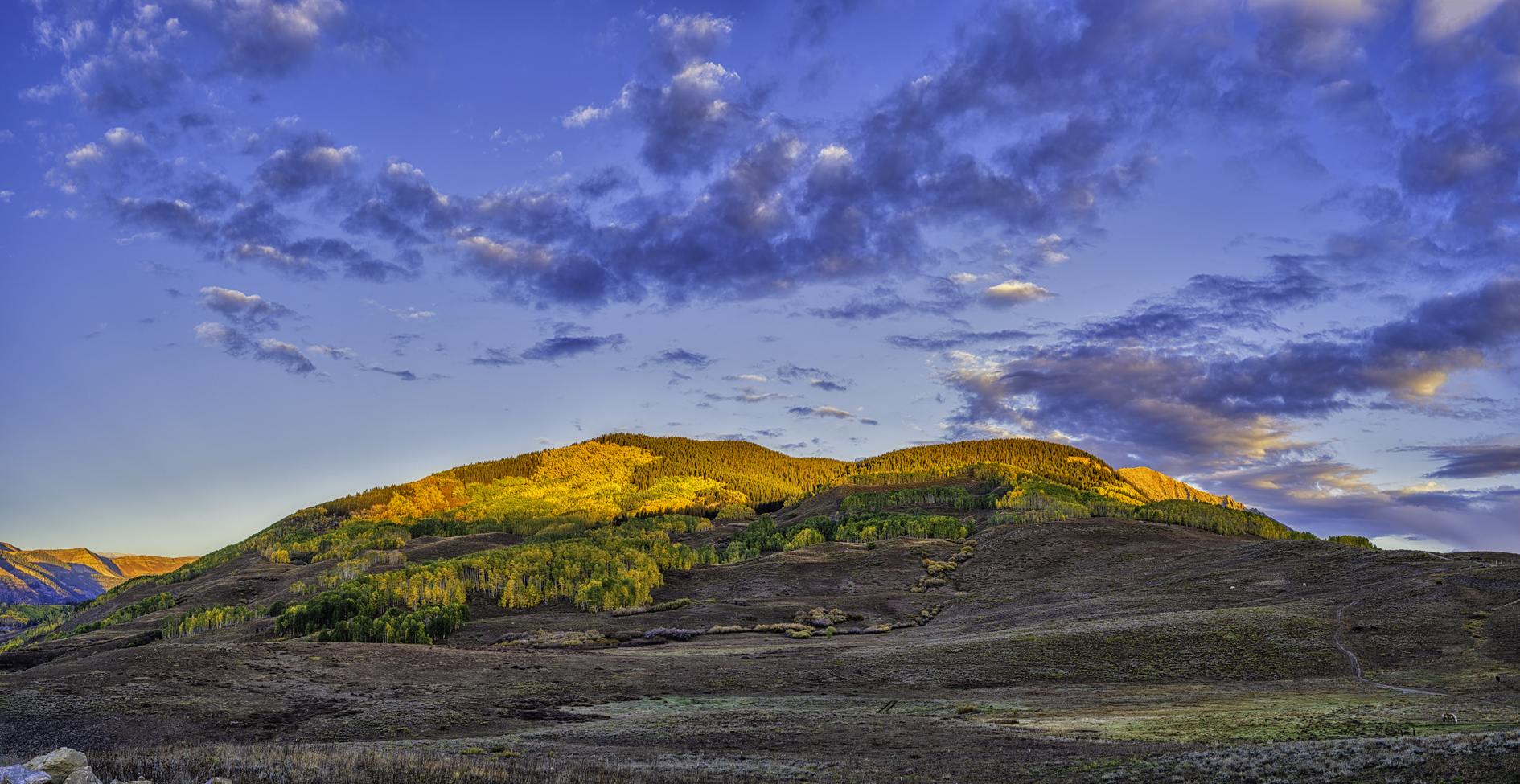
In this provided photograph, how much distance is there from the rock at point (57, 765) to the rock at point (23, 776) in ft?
0.40

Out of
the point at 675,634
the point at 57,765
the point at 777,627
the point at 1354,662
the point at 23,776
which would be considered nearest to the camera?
the point at 23,776

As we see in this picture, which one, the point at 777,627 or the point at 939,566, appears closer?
the point at 777,627

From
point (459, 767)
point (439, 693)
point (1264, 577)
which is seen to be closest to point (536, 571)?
point (439, 693)

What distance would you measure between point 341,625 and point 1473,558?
115 m

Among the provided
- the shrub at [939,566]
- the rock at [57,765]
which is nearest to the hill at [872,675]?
the rock at [57,765]

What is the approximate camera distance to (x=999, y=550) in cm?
13338

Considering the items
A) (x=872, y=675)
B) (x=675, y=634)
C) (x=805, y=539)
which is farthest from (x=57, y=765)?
(x=805, y=539)

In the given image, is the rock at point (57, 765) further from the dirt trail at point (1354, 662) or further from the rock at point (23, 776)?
the dirt trail at point (1354, 662)

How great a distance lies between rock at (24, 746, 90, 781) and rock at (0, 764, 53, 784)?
0.40ft

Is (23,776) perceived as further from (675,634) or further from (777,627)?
(777,627)

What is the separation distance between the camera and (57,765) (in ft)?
44.6

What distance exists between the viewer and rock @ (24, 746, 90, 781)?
1349cm

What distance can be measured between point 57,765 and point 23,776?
0.57m

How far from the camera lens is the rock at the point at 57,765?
44.3 ft
